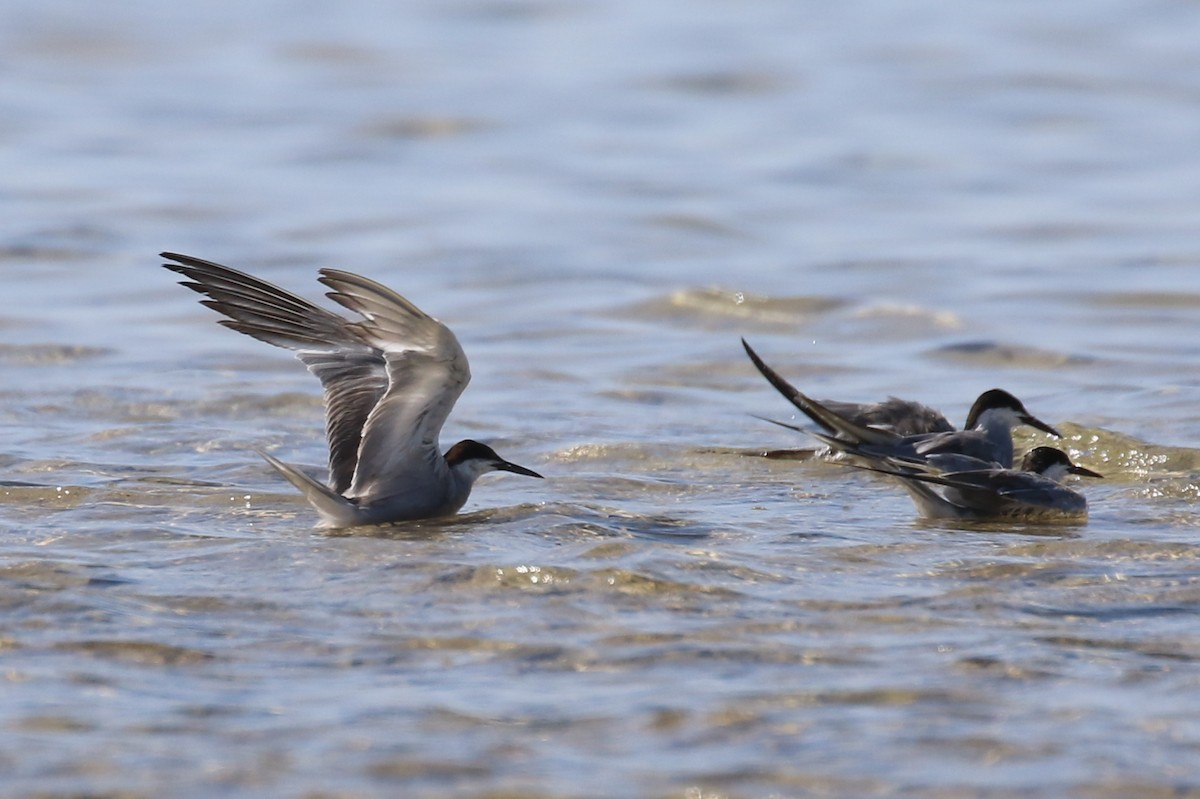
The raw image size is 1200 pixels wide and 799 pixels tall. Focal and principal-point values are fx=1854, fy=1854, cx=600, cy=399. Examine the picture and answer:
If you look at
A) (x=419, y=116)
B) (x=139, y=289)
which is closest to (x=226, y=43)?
(x=419, y=116)

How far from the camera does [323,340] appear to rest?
8523 mm

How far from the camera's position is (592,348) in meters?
12.7

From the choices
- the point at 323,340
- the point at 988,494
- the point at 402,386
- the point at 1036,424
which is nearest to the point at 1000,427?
the point at 1036,424

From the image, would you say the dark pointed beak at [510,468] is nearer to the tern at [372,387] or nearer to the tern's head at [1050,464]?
the tern at [372,387]

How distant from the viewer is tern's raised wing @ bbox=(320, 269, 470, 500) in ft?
25.0

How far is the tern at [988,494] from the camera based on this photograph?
8.16 meters

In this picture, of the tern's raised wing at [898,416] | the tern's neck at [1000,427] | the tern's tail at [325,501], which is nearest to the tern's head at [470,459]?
the tern's tail at [325,501]

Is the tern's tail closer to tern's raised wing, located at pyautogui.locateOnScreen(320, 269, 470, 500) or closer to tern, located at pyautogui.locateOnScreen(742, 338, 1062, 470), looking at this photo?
tern's raised wing, located at pyautogui.locateOnScreen(320, 269, 470, 500)

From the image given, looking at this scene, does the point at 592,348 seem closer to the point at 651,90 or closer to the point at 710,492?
the point at 710,492

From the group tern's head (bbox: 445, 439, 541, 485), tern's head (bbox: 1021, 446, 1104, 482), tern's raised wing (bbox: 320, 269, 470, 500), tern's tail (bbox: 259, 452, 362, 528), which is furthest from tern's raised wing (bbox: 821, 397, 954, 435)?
tern's tail (bbox: 259, 452, 362, 528)

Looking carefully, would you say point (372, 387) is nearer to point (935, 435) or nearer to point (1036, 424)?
point (935, 435)

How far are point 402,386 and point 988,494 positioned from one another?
2.66 metres

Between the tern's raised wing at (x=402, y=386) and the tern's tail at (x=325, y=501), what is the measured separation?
20 cm

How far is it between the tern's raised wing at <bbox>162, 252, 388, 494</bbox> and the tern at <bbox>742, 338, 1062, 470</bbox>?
1.77 metres
